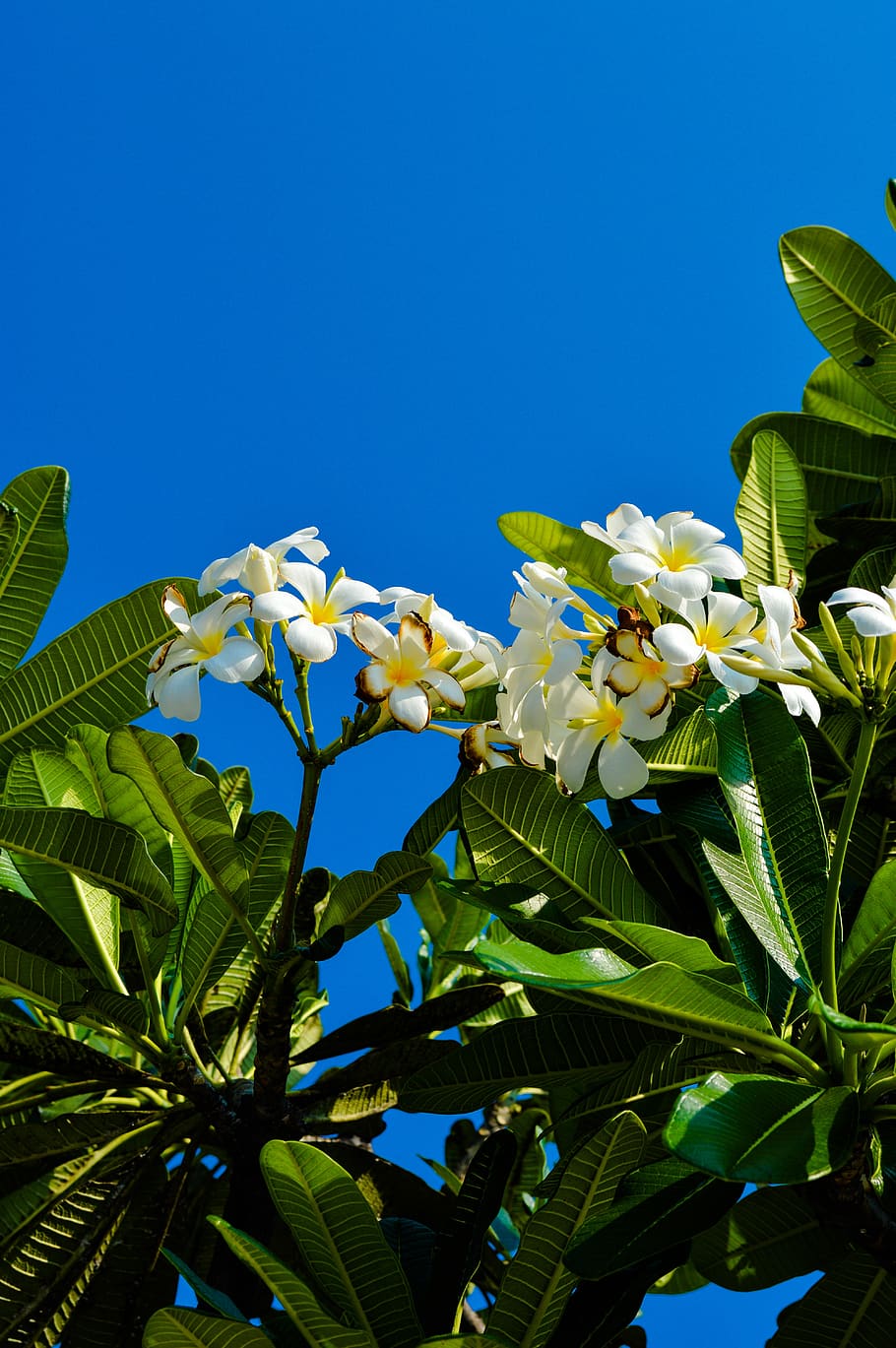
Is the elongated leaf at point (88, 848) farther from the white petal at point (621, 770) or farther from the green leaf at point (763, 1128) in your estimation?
the green leaf at point (763, 1128)

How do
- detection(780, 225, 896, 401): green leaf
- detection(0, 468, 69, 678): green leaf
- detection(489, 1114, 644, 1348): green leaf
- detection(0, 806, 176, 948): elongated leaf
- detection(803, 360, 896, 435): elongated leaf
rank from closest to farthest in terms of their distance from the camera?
detection(489, 1114, 644, 1348): green leaf < detection(0, 806, 176, 948): elongated leaf < detection(0, 468, 69, 678): green leaf < detection(780, 225, 896, 401): green leaf < detection(803, 360, 896, 435): elongated leaf

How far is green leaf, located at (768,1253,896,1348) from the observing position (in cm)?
131

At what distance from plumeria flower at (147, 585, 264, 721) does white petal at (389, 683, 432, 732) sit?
0.16m

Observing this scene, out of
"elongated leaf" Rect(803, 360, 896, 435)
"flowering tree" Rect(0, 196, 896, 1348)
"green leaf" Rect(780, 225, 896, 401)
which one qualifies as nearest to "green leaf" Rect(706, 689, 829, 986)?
"flowering tree" Rect(0, 196, 896, 1348)

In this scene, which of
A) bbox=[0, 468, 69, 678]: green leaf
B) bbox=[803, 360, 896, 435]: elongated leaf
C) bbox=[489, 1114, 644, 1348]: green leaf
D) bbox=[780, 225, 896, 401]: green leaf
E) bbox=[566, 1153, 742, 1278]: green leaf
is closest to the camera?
bbox=[566, 1153, 742, 1278]: green leaf

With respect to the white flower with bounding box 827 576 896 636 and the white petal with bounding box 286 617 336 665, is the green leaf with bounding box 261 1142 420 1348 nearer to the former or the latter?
the white petal with bounding box 286 617 336 665

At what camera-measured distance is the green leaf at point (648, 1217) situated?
1067 millimetres

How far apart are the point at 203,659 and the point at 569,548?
23.7 inches

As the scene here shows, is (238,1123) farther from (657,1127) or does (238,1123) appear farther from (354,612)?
(354,612)

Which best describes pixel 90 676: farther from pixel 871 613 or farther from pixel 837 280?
pixel 837 280

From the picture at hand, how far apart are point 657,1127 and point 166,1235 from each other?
29.2 inches

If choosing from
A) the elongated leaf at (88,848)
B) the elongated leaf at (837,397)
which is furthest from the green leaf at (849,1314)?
the elongated leaf at (837,397)

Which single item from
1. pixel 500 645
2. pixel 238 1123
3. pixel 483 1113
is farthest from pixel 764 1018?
pixel 483 1113

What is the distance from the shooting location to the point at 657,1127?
4.62 ft
